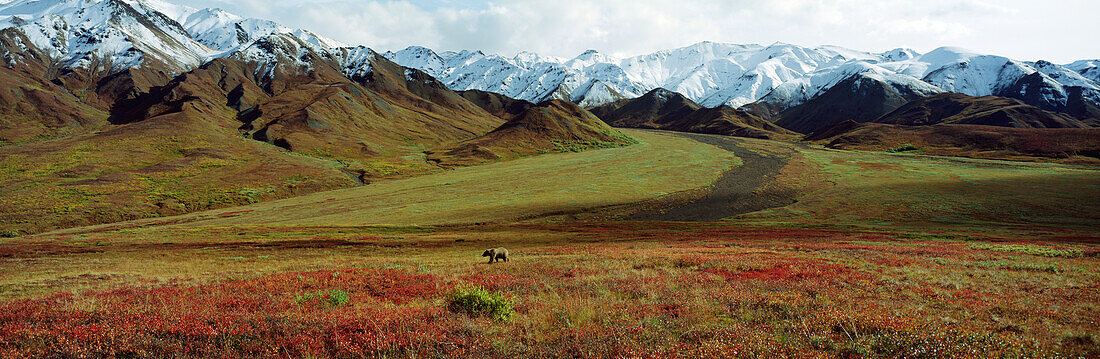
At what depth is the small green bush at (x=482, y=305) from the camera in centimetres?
916

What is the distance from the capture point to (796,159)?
11906 centimetres

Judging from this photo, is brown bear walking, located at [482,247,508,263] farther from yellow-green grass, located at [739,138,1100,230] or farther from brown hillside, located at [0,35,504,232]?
brown hillside, located at [0,35,504,232]

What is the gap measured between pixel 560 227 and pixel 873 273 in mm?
34090

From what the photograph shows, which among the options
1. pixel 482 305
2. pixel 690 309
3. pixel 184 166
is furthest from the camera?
pixel 184 166

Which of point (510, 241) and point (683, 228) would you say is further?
point (683, 228)

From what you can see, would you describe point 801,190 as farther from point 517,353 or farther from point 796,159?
point 517,353

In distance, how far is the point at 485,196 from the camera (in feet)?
237

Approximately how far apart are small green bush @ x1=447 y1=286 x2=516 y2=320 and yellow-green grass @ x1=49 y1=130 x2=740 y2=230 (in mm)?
42663

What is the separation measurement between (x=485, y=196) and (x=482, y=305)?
63.3 metres

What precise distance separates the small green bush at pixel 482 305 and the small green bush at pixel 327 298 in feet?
9.61

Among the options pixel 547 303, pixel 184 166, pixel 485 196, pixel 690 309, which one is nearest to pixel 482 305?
pixel 547 303

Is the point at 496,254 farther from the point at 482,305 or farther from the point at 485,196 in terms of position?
the point at 485,196

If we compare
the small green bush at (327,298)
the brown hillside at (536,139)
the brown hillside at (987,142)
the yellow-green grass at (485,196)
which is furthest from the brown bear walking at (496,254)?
the brown hillside at (987,142)

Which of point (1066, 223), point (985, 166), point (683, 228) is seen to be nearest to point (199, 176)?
point (683, 228)
